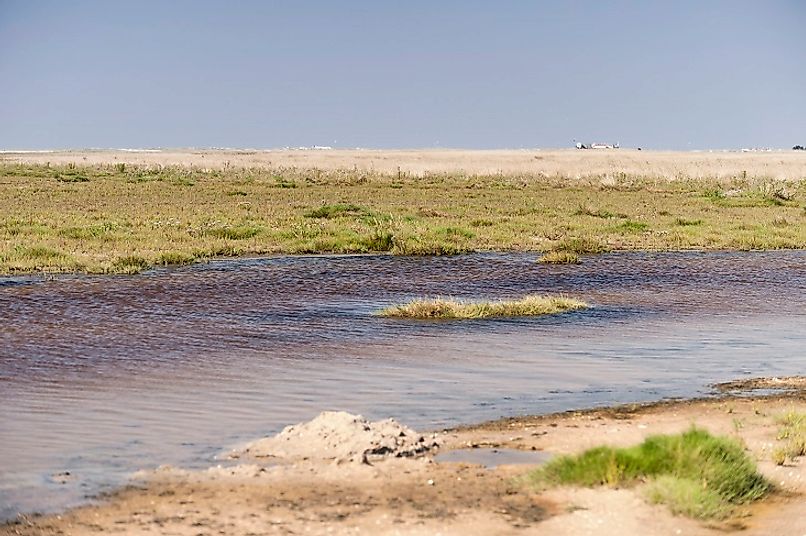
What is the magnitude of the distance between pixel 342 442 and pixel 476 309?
27.6 feet

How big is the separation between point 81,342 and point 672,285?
11588 millimetres

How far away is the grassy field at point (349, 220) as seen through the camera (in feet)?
83.4

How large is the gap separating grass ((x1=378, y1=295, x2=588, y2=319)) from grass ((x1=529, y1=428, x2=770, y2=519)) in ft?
28.3

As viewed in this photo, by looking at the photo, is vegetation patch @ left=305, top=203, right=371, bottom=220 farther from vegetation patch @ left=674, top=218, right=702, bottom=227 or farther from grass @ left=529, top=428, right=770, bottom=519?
grass @ left=529, top=428, right=770, bottom=519

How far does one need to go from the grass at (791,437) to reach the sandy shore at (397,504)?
8 cm

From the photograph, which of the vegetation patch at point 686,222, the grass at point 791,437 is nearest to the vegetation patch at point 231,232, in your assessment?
the vegetation patch at point 686,222

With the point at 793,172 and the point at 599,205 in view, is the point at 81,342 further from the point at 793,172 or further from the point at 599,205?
the point at 793,172

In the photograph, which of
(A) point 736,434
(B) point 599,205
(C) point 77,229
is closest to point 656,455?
(A) point 736,434

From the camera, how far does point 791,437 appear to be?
9.27 metres

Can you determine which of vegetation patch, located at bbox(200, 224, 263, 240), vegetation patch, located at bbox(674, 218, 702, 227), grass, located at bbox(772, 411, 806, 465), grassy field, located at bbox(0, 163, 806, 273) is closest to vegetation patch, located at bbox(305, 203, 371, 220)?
grassy field, located at bbox(0, 163, 806, 273)

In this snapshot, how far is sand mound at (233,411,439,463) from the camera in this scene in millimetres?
8797

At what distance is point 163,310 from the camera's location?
17578mm

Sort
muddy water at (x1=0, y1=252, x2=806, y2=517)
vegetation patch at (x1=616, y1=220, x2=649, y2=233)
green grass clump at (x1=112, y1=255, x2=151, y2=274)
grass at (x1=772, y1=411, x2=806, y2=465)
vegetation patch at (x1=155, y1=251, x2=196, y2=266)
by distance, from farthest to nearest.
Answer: vegetation patch at (x1=616, y1=220, x2=649, y2=233) → vegetation patch at (x1=155, y1=251, x2=196, y2=266) → green grass clump at (x1=112, y1=255, x2=151, y2=274) → muddy water at (x1=0, y1=252, x2=806, y2=517) → grass at (x1=772, y1=411, x2=806, y2=465)

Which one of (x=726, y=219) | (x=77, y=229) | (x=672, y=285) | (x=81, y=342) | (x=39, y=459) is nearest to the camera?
(x=39, y=459)
